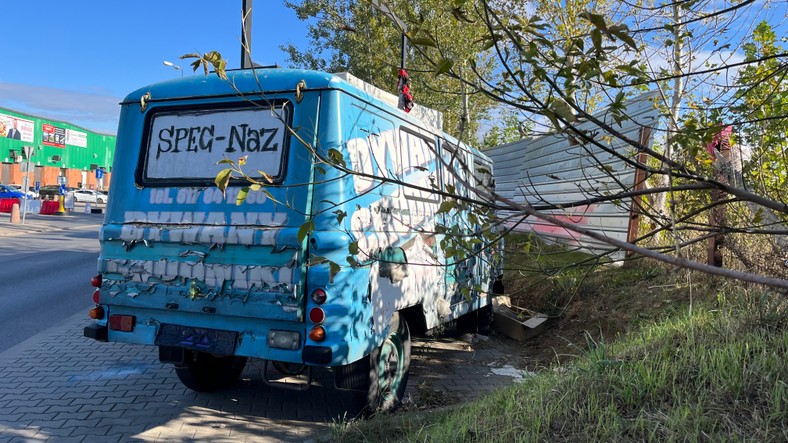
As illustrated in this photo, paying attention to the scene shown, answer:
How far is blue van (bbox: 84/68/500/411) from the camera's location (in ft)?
13.0

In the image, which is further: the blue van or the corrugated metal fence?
the blue van

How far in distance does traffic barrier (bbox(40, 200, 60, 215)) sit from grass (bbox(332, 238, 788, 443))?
115 feet

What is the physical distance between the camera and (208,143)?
4.46 metres

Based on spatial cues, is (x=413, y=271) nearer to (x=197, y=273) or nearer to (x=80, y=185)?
(x=197, y=273)

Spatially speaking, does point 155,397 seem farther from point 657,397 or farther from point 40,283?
point 40,283

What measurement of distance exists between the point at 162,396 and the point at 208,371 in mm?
455

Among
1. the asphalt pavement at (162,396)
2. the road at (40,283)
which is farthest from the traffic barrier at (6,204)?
the asphalt pavement at (162,396)

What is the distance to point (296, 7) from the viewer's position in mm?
20094

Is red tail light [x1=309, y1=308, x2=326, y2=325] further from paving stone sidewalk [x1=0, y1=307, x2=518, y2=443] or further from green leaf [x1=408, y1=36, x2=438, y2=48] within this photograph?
green leaf [x1=408, y1=36, x2=438, y2=48]

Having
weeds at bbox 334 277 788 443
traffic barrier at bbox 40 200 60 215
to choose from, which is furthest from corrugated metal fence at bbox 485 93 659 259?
traffic barrier at bbox 40 200 60 215

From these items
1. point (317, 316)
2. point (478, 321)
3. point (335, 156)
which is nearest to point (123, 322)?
point (317, 316)

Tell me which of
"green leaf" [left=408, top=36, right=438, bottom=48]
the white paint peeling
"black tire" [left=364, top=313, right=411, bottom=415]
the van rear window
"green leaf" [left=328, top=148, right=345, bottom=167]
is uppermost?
"green leaf" [left=408, top=36, right=438, bottom=48]

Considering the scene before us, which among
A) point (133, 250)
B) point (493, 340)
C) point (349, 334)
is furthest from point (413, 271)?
point (493, 340)

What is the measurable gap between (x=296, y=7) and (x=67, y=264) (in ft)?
37.2
